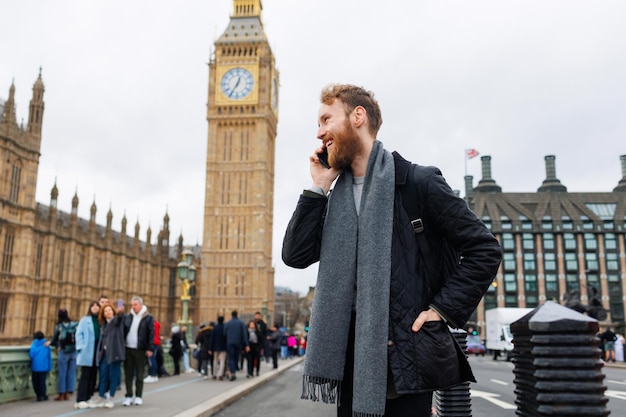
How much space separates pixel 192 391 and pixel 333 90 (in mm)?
10186

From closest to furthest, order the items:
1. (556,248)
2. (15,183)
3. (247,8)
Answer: (15,183) → (556,248) → (247,8)

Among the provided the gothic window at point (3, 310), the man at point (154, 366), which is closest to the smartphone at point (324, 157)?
the man at point (154, 366)

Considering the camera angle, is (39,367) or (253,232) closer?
(39,367)

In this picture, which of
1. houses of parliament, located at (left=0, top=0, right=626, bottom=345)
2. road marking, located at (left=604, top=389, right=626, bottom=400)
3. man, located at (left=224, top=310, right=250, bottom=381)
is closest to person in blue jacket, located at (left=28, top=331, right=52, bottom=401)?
man, located at (left=224, top=310, right=250, bottom=381)

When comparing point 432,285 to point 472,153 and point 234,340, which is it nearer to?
point 234,340

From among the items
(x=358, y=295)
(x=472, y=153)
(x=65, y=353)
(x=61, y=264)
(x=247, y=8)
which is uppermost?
(x=247, y=8)

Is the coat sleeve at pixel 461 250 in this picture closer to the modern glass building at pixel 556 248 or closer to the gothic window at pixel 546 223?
the modern glass building at pixel 556 248

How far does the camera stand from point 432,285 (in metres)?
2.27

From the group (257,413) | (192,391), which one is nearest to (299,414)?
(257,413)

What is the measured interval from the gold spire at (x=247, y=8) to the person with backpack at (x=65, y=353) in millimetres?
63229

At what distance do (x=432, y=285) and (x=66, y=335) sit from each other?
940 cm

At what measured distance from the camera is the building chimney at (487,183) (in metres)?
67.2

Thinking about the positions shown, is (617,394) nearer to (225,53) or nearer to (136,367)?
(136,367)

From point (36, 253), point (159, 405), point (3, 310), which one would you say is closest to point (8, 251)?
point (3, 310)
